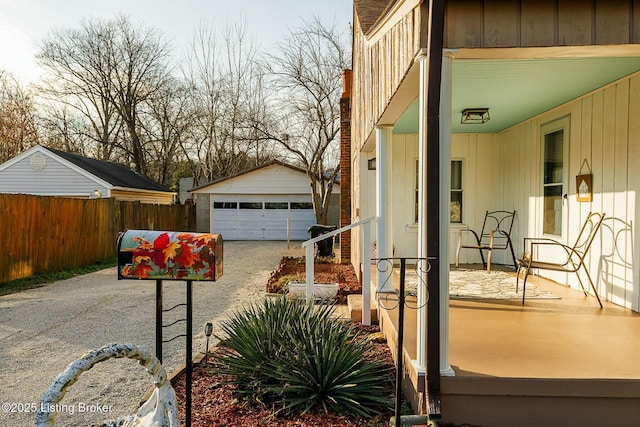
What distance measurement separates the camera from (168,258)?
2.49 meters

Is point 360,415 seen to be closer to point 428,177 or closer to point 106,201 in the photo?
point 428,177

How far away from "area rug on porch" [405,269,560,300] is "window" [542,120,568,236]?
33.3 inches

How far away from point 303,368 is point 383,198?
2.54 m

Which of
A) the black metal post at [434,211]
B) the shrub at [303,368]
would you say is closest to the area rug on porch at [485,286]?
the shrub at [303,368]

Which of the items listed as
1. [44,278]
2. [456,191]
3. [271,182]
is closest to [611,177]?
[456,191]

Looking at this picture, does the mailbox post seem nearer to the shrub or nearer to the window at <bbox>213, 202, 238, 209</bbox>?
the shrub

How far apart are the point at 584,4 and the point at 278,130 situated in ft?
51.0

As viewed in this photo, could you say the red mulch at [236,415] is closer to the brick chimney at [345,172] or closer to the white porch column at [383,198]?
the white porch column at [383,198]

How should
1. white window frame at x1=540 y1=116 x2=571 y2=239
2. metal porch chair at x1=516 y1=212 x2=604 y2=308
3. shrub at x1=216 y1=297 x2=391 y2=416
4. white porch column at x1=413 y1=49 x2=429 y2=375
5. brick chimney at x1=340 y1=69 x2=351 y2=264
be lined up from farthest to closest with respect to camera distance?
brick chimney at x1=340 y1=69 x2=351 y2=264 < white window frame at x1=540 y1=116 x2=571 y2=239 < metal porch chair at x1=516 y1=212 x2=604 y2=308 < shrub at x1=216 y1=297 x2=391 y2=416 < white porch column at x1=413 y1=49 x2=429 y2=375

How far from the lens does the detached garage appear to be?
19.1 m

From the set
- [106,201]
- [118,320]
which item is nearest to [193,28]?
[106,201]

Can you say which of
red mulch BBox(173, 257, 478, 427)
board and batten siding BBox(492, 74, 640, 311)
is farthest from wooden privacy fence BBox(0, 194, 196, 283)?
board and batten siding BBox(492, 74, 640, 311)

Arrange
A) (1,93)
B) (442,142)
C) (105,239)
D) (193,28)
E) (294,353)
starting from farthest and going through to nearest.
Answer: (193,28), (1,93), (105,239), (294,353), (442,142)

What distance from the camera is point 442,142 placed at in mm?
2559
